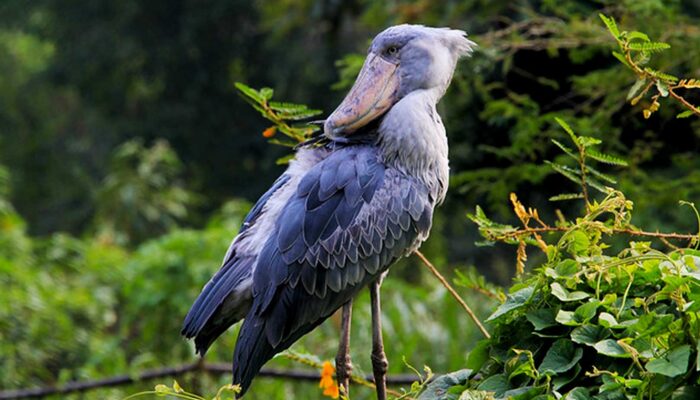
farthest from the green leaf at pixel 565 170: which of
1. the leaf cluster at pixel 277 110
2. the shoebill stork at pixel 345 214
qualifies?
the leaf cluster at pixel 277 110

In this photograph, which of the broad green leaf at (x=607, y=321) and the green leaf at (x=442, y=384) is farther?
the green leaf at (x=442, y=384)

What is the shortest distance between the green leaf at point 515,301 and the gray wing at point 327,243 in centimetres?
81

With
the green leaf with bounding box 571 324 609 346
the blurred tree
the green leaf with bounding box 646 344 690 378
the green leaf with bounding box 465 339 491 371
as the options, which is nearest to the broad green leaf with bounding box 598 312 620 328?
the green leaf with bounding box 571 324 609 346

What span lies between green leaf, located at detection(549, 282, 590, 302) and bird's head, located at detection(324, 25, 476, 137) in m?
1.01

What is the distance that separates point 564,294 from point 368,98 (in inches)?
41.5

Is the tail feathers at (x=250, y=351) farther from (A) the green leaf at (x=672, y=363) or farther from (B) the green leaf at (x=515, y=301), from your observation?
(A) the green leaf at (x=672, y=363)

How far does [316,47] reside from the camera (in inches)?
445

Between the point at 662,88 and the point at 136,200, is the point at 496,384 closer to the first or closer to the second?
the point at 662,88

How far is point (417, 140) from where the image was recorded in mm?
3006

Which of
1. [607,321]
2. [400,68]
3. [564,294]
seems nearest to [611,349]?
[607,321]

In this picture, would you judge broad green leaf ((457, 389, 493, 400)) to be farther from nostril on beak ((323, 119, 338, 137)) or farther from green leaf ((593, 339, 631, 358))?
nostril on beak ((323, 119, 338, 137))

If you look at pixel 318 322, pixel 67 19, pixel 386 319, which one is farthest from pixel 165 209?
pixel 318 322

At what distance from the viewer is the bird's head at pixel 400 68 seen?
3084 mm

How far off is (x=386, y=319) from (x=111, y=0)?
326 inches
